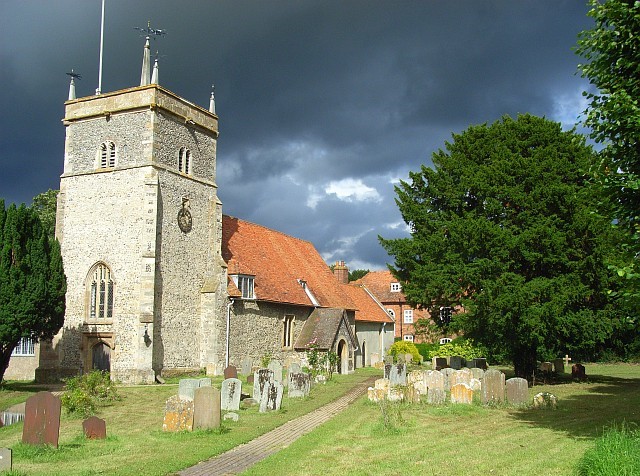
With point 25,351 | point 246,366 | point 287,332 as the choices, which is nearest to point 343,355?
point 287,332

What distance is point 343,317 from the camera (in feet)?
121

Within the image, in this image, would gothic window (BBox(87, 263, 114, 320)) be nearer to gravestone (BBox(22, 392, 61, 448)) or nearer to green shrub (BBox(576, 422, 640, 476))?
gravestone (BBox(22, 392, 61, 448))

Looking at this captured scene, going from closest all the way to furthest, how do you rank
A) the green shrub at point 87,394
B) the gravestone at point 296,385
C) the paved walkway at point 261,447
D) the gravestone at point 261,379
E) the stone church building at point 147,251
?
the paved walkway at point 261,447 → the green shrub at point 87,394 → the gravestone at point 261,379 → the gravestone at point 296,385 → the stone church building at point 147,251

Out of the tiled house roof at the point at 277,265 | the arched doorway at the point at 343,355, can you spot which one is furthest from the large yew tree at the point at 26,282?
the arched doorway at the point at 343,355

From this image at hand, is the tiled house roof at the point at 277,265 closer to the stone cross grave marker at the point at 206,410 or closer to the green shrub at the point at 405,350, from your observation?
the green shrub at the point at 405,350

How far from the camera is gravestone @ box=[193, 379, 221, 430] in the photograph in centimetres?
1490

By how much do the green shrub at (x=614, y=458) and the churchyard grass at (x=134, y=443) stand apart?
698 centimetres

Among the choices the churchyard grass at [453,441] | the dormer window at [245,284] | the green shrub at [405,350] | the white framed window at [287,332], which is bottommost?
the churchyard grass at [453,441]

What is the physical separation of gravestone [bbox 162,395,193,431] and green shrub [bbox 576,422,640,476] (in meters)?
8.98

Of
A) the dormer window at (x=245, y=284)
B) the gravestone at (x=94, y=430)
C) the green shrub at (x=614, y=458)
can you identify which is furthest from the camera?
the dormer window at (x=245, y=284)

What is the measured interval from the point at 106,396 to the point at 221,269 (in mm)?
11215

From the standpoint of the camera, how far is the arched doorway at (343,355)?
36531 millimetres

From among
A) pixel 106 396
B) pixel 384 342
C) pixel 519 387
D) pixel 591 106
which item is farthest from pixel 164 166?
pixel 384 342

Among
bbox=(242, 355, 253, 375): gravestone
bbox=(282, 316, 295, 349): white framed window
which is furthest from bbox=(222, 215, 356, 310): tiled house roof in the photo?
A: bbox=(242, 355, 253, 375): gravestone
